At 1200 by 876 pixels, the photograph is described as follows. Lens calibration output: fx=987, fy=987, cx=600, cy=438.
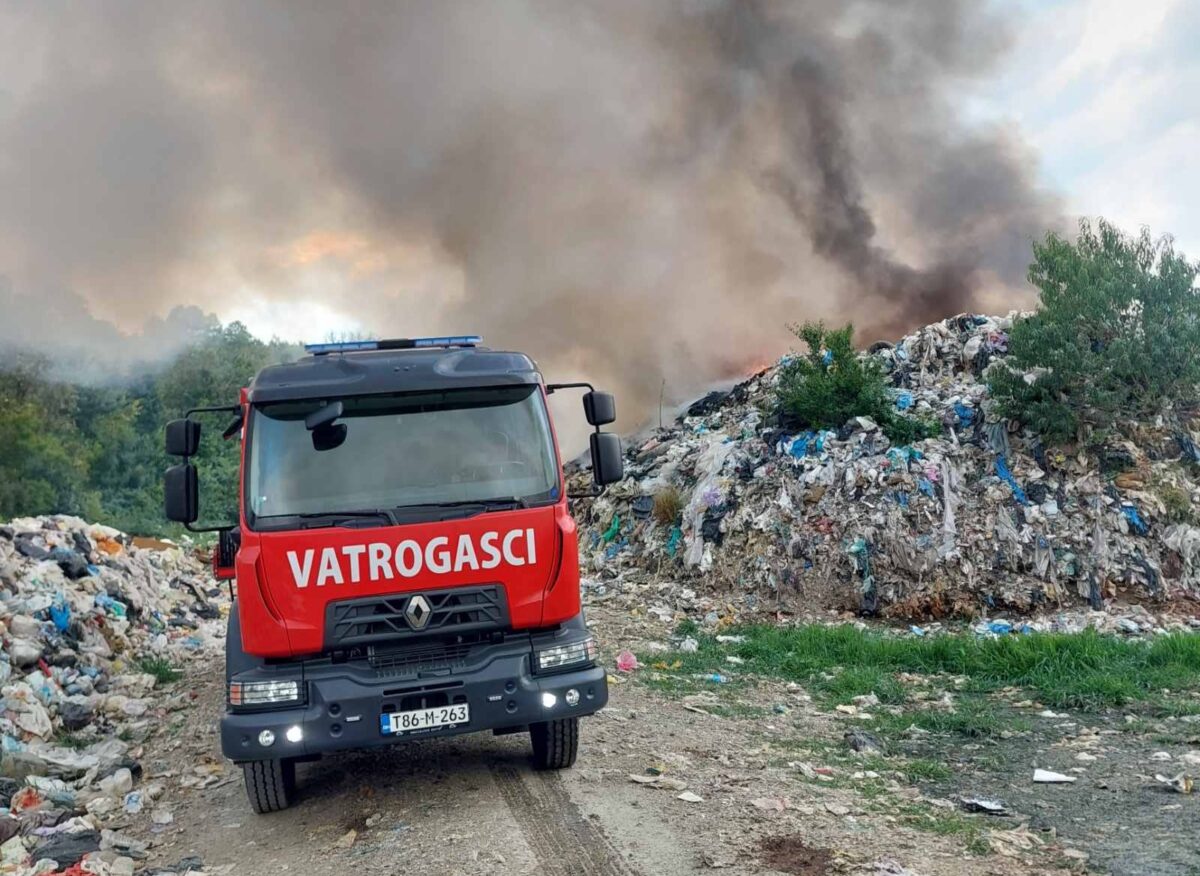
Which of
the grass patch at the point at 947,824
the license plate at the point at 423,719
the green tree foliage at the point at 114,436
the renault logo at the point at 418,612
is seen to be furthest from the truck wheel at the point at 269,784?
the green tree foliage at the point at 114,436

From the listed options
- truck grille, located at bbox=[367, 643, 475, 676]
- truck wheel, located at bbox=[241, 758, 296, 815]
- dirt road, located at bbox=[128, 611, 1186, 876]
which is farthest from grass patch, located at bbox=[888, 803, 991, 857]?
truck wheel, located at bbox=[241, 758, 296, 815]

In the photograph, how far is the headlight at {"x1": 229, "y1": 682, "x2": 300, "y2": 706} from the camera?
454 cm

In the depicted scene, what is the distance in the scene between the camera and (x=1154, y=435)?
11680 millimetres

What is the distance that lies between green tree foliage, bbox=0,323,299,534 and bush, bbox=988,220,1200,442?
1882 cm

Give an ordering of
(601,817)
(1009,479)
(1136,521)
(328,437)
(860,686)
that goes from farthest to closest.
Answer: (1009,479)
(1136,521)
(860,686)
(328,437)
(601,817)

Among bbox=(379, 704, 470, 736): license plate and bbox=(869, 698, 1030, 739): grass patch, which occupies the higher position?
bbox=(379, 704, 470, 736): license plate

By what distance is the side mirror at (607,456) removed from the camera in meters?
5.43

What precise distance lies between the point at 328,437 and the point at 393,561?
733 millimetres

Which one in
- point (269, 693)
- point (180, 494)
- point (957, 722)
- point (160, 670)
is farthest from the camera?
point (160, 670)

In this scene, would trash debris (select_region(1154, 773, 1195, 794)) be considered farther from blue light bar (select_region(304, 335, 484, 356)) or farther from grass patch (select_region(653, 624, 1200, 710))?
blue light bar (select_region(304, 335, 484, 356))

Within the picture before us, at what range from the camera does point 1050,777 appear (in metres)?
5.43

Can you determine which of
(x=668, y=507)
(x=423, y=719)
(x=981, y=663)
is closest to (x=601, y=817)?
(x=423, y=719)

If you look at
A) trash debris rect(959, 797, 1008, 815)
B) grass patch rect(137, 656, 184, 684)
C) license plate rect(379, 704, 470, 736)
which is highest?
license plate rect(379, 704, 470, 736)

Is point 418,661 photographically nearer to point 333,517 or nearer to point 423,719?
point 423,719
